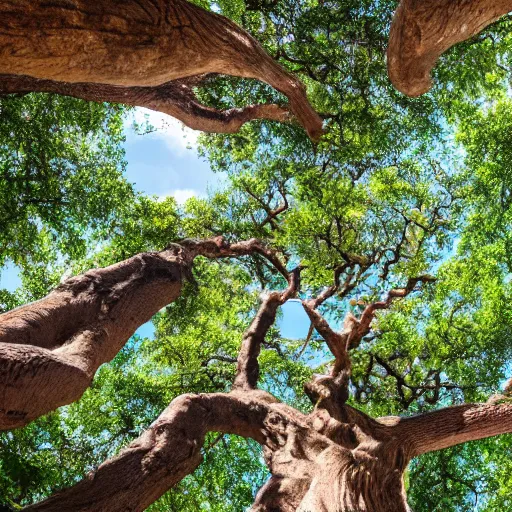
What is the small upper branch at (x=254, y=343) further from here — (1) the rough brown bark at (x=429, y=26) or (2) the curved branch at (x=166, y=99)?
(1) the rough brown bark at (x=429, y=26)

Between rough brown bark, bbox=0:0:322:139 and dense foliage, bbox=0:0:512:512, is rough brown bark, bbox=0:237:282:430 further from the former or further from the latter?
dense foliage, bbox=0:0:512:512

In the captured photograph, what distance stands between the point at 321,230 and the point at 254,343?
325 cm

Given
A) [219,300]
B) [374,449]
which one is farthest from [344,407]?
[219,300]

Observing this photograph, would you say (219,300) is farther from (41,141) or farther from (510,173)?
(510,173)

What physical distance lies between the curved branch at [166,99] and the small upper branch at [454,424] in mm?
6300

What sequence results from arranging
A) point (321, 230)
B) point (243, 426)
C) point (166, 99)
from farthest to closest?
point (321, 230)
point (166, 99)
point (243, 426)

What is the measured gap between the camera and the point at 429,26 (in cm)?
411

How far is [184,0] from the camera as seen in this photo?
440 centimetres

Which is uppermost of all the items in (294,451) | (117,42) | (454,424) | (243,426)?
(117,42)

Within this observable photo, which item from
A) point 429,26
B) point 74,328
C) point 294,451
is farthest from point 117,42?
point 294,451

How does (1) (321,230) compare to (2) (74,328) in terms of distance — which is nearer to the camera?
(2) (74,328)

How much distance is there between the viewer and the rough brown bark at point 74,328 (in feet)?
14.0

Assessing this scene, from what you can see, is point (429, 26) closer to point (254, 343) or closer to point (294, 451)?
point (294, 451)

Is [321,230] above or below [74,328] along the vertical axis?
above
